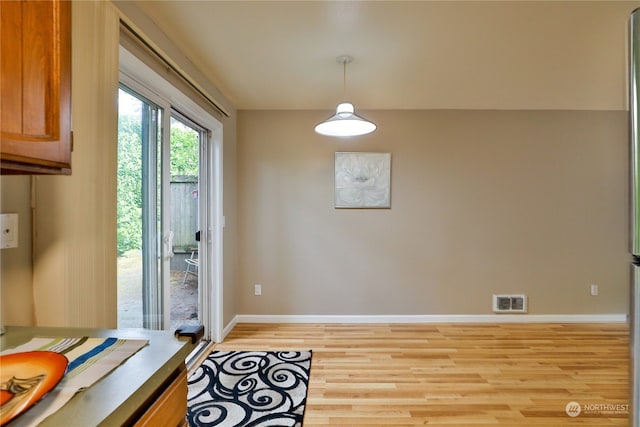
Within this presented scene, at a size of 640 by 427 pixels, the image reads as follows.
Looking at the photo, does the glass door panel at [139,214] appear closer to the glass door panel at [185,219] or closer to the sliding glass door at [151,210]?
the sliding glass door at [151,210]

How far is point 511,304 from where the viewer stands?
3.34m

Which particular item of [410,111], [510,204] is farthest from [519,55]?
[510,204]

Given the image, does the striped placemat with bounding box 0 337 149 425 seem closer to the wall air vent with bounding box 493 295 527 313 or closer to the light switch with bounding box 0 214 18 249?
the light switch with bounding box 0 214 18 249

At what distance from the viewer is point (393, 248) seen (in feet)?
11.0

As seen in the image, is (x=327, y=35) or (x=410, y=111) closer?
(x=327, y=35)

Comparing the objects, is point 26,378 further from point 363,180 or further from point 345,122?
point 363,180

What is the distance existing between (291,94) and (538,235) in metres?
3.17

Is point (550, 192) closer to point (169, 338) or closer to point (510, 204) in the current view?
point (510, 204)

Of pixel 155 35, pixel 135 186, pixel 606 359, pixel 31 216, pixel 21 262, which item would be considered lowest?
pixel 606 359

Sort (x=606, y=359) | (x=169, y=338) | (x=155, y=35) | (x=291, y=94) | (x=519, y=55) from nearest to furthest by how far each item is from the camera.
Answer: (x=169, y=338)
(x=155, y=35)
(x=519, y=55)
(x=606, y=359)
(x=291, y=94)

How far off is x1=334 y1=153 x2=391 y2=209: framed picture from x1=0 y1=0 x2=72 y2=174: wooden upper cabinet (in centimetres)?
271

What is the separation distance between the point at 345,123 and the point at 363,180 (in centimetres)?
124

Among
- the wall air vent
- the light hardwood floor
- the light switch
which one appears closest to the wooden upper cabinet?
the light switch

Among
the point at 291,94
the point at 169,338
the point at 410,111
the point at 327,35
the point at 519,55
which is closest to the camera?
the point at 169,338
